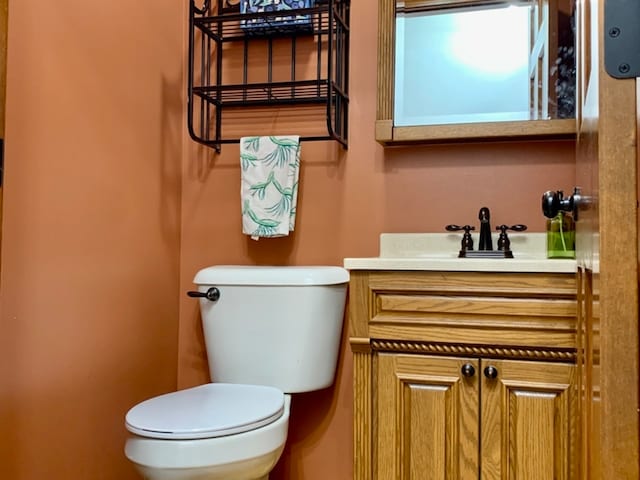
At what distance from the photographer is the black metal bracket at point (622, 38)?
47cm

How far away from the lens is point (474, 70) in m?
1.70

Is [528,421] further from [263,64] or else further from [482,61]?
[263,64]

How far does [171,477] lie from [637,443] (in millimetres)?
985

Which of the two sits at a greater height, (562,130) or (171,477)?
(562,130)

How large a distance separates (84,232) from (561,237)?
130cm

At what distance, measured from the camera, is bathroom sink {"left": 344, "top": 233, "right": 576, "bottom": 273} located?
1.24 m

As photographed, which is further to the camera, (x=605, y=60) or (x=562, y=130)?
(x=562, y=130)

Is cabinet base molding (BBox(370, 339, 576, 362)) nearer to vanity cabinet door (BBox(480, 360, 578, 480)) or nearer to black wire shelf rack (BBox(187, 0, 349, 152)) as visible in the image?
vanity cabinet door (BBox(480, 360, 578, 480))

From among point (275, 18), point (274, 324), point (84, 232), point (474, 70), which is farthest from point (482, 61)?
point (84, 232)

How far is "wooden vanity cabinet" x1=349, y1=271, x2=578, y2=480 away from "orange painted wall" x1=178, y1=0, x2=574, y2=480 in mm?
459

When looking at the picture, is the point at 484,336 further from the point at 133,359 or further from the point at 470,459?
the point at 133,359

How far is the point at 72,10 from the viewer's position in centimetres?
139

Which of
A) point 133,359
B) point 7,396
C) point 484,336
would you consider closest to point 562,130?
point 484,336

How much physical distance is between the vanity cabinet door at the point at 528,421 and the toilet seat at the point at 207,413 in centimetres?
50
